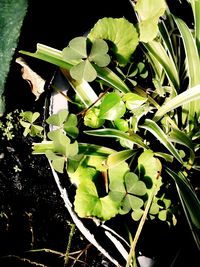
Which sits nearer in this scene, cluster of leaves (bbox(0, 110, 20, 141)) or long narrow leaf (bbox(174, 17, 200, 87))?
long narrow leaf (bbox(174, 17, 200, 87))

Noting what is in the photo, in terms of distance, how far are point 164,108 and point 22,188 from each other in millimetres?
928

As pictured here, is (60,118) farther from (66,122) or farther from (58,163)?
(58,163)

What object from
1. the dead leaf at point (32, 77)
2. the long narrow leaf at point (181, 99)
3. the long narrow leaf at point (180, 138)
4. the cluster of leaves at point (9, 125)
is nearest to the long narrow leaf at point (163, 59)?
the long narrow leaf at point (181, 99)

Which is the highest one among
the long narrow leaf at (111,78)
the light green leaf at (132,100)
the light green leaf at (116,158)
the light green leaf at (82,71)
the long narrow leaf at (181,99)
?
the light green leaf at (82,71)

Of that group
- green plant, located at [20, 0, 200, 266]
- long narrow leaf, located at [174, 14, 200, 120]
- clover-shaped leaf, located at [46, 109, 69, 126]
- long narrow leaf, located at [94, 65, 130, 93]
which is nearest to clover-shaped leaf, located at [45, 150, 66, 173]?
green plant, located at [20, 0, 200, 266]

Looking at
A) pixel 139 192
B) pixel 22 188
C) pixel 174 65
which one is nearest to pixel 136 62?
pixel 174 65

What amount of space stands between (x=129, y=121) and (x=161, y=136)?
0.16 meters

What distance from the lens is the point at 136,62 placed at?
1.47 metres

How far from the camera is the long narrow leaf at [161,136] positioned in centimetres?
132

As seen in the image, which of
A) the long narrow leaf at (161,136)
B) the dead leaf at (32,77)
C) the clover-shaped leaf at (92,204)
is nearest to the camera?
the clover-shaped leaf at (92,204)

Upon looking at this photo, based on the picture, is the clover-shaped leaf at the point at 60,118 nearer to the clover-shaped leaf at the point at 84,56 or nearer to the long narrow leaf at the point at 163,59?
the clover-shaped leaf at the point at 84,56

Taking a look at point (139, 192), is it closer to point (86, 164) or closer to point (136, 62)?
point (86, 164)

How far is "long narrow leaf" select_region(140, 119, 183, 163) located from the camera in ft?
4.33

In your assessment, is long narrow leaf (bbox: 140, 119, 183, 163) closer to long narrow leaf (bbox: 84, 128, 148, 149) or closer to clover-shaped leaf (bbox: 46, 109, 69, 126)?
long narrow leaf (bbox: 84, 128, 148, 149)
